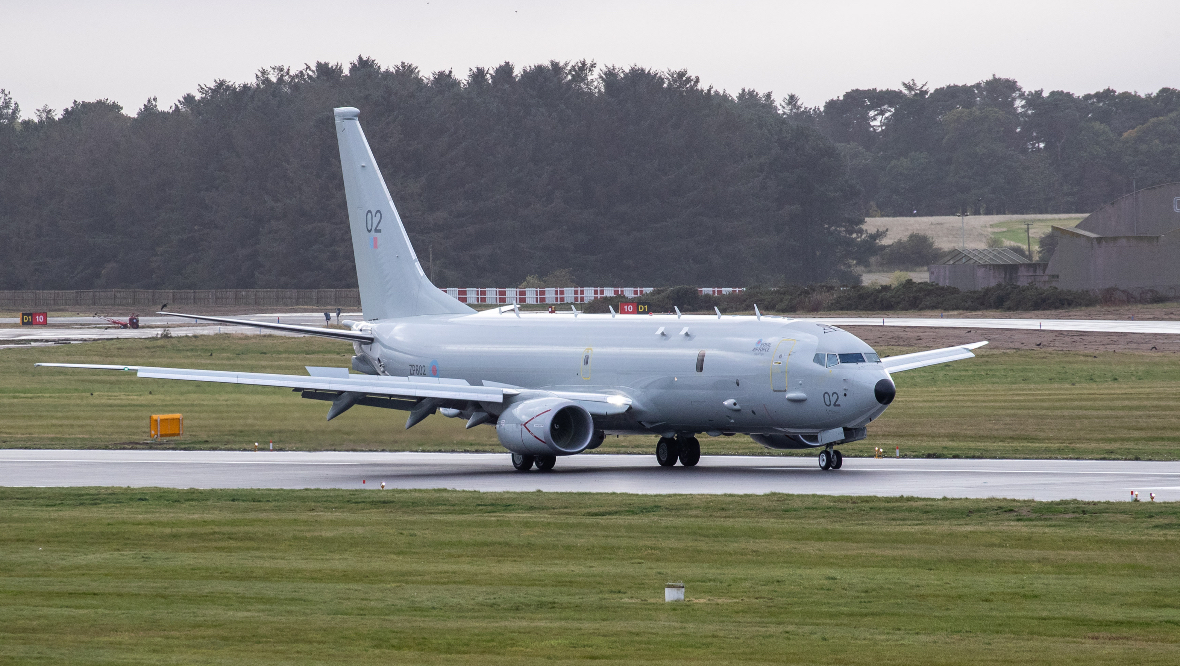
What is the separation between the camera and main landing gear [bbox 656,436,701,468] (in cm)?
3412

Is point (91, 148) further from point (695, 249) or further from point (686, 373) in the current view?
point (686, 373)

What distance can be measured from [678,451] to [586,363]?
9.89 feet

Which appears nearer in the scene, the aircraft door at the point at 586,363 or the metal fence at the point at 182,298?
the aircraft door at the point at 586,363

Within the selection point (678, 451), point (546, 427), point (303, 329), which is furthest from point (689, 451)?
point (303, 329)

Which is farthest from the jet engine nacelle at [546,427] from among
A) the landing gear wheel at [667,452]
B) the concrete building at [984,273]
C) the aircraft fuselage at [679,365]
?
the concrete building at [984,273]

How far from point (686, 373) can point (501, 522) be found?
1088cm

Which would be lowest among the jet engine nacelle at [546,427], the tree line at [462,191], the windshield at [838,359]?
the jet engine nacelle at [546,427]

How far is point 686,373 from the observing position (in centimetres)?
3269

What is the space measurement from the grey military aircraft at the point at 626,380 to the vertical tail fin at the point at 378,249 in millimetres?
1847

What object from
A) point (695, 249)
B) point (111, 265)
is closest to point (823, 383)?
point (695, 249)

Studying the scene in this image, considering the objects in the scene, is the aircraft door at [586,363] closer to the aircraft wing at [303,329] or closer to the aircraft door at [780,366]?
the aircraft door at [780,366]

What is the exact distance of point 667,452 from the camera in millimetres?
34156

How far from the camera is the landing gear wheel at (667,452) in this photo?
3412 cm

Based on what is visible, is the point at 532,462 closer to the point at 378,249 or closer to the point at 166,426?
the point at 378,249
